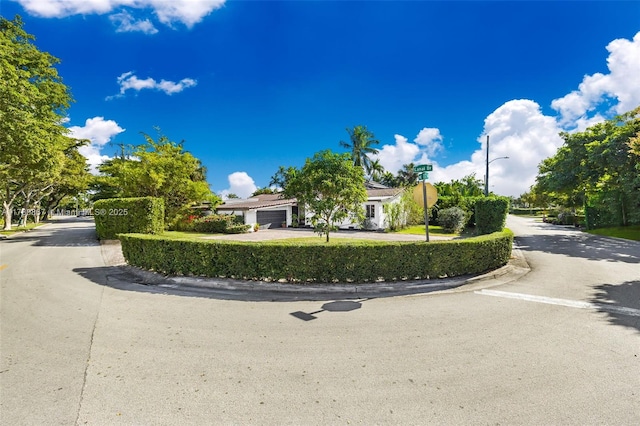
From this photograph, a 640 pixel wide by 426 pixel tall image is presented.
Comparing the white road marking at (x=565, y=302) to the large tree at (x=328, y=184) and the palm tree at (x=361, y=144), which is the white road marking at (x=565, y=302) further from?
the palm tree at (x=361, y=144)

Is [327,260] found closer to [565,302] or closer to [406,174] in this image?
[565,302]

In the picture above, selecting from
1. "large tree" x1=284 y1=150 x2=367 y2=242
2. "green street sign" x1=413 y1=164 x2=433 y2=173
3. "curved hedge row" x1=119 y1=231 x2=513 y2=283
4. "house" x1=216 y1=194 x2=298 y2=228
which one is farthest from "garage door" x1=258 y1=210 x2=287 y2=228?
"green street sign" x1=413 y1=164 x2=433 y2=173

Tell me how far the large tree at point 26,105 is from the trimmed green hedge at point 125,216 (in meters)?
4.31

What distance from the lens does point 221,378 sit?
3.20 m

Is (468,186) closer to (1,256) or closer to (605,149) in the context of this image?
(605,149)

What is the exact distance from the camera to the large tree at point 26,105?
1422 centimetres

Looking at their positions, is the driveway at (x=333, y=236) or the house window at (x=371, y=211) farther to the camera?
the house window at (x=371, y=211)

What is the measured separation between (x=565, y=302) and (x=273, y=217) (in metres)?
25.6

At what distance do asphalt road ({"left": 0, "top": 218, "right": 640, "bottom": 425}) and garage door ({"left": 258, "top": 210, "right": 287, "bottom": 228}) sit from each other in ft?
72.0

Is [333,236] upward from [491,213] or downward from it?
downward

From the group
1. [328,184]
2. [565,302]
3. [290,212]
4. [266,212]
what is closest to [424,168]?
[565,302]

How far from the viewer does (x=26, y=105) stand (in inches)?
625

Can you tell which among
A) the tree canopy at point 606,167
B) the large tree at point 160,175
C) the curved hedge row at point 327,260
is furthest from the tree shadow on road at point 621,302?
the large tree at point 160,175

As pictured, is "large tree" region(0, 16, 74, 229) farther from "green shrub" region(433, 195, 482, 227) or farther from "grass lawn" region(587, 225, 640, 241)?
"grass lawn" region(587, 225, 640, 241)
